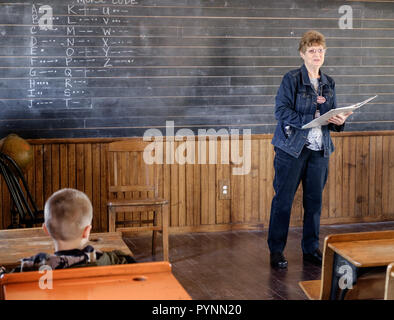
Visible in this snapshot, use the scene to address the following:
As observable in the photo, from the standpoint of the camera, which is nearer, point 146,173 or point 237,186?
point 146,173

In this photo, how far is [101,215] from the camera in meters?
5.55

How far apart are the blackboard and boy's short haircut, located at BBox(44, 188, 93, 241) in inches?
134

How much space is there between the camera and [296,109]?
172 inches

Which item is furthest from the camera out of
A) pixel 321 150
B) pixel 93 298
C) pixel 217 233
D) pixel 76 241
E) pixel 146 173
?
pixel 217 233

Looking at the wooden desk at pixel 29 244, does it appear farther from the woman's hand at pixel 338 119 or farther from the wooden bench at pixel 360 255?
the woman's hand at pixel 338 119

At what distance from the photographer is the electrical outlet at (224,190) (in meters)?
5.81

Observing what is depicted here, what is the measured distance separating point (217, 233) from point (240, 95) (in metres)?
1.34

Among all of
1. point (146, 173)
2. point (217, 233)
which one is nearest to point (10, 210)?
point (146, 173)

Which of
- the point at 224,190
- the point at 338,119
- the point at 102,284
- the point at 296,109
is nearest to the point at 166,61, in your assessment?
the point at 224,190

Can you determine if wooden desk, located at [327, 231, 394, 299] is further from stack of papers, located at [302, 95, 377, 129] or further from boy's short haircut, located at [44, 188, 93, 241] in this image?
stack of papers, located at [302, 95, 377, 129]

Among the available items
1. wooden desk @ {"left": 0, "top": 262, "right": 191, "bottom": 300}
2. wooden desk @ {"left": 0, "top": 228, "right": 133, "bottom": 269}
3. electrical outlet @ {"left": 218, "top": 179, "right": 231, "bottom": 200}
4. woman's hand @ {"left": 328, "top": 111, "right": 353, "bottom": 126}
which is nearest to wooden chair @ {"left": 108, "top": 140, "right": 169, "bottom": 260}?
electrical outlet @ {"left": 218, "top": 179, "right": 231, "bottom": 200}
